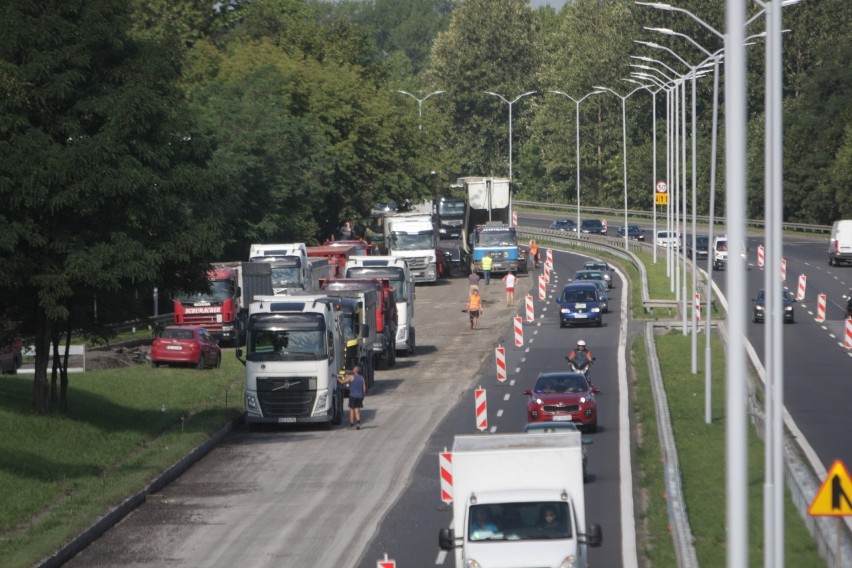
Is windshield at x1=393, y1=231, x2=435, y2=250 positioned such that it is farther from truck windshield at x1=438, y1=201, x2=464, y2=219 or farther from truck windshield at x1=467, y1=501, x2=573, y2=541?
truck windshield at x1=467, y1=501, x2=573, y2=541

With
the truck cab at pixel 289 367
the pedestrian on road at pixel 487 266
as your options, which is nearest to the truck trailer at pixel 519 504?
the truck cab at pixel 289 367

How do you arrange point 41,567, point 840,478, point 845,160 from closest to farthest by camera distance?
point 840,478, point 41,567, point 845,160

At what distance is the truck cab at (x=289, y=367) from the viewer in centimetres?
3544

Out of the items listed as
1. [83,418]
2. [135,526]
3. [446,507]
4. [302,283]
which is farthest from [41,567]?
[302,283]

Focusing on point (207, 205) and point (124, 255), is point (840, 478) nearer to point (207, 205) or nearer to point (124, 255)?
point (124, 255)

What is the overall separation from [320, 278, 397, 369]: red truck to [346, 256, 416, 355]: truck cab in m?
1.14

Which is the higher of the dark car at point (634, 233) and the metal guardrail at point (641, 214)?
the metal guardrail at point (641, 214)

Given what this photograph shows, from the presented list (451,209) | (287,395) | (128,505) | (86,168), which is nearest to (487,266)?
(287,395)

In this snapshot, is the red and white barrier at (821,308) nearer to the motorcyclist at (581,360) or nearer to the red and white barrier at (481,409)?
the motorcyclist at (581,360)

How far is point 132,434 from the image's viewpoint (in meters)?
32.4

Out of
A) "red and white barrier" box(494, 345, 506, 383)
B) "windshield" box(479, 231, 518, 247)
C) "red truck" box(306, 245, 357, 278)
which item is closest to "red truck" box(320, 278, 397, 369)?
"red and white barrier" box(494, 345, 506, 383)

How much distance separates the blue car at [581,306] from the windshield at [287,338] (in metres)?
23.5

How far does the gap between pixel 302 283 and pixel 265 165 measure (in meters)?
14.8

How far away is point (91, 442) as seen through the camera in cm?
3062
